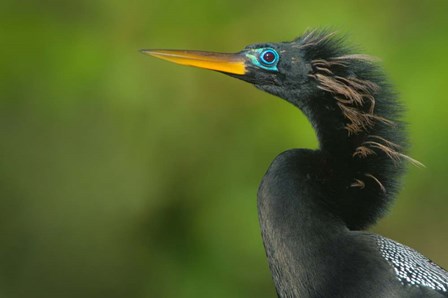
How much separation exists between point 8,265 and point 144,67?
1844 mm

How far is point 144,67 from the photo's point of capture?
8.07m

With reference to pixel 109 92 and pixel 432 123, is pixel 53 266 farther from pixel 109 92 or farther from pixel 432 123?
pixel 432 123

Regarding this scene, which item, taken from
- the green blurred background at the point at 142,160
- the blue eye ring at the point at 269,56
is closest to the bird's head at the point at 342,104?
the blue eye ring at the point at 269,56

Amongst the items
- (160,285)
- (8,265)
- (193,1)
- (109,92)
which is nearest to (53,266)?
(8,265)

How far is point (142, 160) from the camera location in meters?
7.93

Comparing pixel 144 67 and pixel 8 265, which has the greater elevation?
pixel 144 67

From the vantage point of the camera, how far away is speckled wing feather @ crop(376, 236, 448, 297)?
166 inches

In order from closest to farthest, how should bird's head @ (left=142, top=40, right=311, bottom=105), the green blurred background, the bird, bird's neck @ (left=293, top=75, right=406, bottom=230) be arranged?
the bird → bird's neck @ (left=293, top=75, right=406, bottom=230) → bird's head @ (left=142, top=40, right=311, bottom=105) → the green blurred background

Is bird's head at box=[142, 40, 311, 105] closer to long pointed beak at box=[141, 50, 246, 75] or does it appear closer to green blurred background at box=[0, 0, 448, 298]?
long pointed beak at box=[141, 50, 246, 75]

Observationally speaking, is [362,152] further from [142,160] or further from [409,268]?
[142,160]

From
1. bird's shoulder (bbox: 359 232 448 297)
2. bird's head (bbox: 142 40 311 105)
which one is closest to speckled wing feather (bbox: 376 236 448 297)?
bird's shoulder (bbox: 359 232 448 297)

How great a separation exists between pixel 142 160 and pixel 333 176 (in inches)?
144

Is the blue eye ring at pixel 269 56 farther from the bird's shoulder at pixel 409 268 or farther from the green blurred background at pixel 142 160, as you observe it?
the green blurred background at pixel 142 160

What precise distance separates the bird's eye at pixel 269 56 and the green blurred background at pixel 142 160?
3032 millimetres
